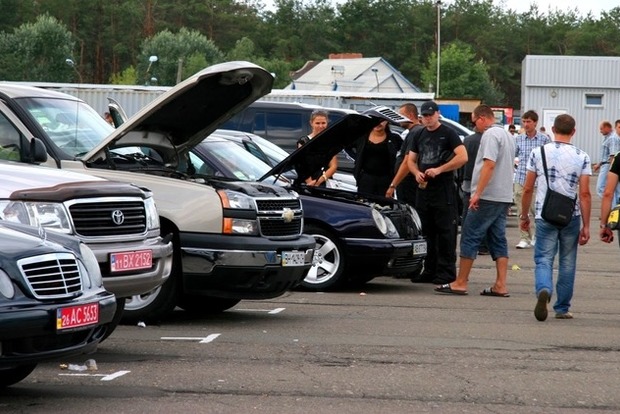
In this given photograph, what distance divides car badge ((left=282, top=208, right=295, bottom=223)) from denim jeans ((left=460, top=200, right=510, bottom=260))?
287 cm

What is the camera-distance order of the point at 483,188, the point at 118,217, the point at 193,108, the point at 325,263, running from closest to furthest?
the point at 118,217, the point at 193,108, the point at 483,188, the point at 325,263

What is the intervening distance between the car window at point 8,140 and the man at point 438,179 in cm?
474

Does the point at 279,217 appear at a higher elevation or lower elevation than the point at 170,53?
lower

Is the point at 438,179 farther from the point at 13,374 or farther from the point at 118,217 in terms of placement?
Result: the point at 13,374

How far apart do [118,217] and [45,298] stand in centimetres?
204

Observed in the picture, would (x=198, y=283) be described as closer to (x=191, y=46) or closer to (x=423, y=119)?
(x=423, y=119)

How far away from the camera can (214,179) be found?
11.2 meters

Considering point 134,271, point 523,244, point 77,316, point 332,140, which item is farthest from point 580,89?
point 77,316

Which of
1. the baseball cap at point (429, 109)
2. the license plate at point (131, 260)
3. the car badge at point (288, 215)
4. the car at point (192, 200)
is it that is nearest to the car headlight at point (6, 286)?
the license plate at point (131, 260)

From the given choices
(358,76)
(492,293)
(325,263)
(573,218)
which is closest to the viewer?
(573,218)

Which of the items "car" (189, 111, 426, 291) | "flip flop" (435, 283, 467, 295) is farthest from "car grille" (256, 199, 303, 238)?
"flip flop" (435, 283, 467, 295)

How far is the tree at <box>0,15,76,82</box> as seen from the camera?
92.1 m

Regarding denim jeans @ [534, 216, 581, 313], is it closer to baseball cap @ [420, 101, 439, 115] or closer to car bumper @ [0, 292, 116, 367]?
baseball cap @ [420, 101, 439, 115]

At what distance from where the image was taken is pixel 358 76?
323ft
